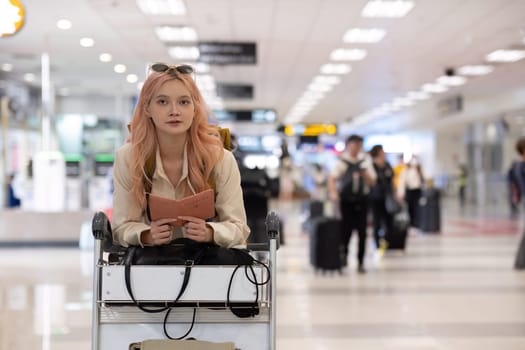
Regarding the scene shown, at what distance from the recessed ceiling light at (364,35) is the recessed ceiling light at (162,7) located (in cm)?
313

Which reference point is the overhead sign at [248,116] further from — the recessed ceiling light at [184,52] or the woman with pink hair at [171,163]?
the woman with pink hair at [171,163]

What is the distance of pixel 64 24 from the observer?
11.9 metres

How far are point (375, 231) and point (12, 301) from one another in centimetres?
621

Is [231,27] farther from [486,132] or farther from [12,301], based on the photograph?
[486,132]

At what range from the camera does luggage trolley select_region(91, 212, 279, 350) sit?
2.80 m

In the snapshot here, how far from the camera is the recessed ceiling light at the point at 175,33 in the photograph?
12.8m

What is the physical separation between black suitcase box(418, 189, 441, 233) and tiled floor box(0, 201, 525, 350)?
10.4ft

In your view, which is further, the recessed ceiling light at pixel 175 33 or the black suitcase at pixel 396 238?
the recessed ceiling light at pixel 175 33

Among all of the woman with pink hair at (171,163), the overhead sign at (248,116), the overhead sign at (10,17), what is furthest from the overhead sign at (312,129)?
the woman with pink hair at (171,163)

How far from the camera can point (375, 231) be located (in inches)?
479

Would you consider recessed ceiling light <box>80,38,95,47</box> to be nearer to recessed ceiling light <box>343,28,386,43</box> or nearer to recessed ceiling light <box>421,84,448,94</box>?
recessed ceiling light <box>343,28,386,43</box>

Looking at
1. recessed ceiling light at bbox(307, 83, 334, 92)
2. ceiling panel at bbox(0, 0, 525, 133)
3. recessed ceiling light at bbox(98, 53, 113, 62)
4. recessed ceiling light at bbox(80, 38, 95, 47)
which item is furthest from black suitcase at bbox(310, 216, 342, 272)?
recessed ceiling light at bbox(307, 83, 334, 92)

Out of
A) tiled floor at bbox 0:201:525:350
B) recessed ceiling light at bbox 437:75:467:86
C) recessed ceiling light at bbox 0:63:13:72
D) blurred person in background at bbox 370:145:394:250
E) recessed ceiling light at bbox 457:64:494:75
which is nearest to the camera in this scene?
tiled floor at bbox 0:201:525:350

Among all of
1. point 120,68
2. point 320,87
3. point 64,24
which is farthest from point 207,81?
point 64,24
